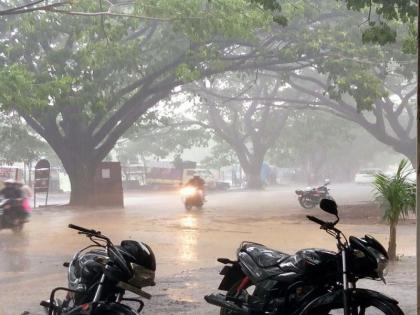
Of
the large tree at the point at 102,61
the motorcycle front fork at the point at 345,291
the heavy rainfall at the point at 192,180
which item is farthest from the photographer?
the large tree at the point at 102,61

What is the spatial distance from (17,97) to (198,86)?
1947cm

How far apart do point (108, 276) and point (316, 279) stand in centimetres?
136

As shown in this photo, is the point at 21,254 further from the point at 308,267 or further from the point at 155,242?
the point at 308,267

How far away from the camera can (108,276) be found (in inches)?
144

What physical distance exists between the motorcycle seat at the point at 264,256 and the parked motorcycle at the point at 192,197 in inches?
655

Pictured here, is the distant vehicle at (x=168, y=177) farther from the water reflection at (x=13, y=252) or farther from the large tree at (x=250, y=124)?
the water reflection at (x=13, y=252)

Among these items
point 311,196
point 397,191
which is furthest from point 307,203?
point 397,191

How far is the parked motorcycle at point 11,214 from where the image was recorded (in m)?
13.8

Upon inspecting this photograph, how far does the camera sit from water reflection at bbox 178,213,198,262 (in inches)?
397

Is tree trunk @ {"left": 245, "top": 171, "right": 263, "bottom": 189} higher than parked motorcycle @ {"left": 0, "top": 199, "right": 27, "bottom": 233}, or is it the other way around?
tree trunk @ {"left": 245, "top": 171, "right": 263, "bottom": 189}

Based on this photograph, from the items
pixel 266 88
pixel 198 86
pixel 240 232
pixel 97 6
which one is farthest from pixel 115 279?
pixel 266 88

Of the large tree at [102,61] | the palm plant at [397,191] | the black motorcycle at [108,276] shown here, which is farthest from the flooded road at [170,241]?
the large tree at [102,61]

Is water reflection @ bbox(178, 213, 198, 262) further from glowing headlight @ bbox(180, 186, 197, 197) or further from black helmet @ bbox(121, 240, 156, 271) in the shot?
black helmet @ bbox(121, 240, 156, 271)

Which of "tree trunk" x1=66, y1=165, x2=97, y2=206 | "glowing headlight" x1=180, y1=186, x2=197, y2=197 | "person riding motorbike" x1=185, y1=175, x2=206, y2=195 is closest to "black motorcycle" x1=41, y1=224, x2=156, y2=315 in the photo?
"glowing headlight" x1=180, y1=186, x2=197, y2=197
